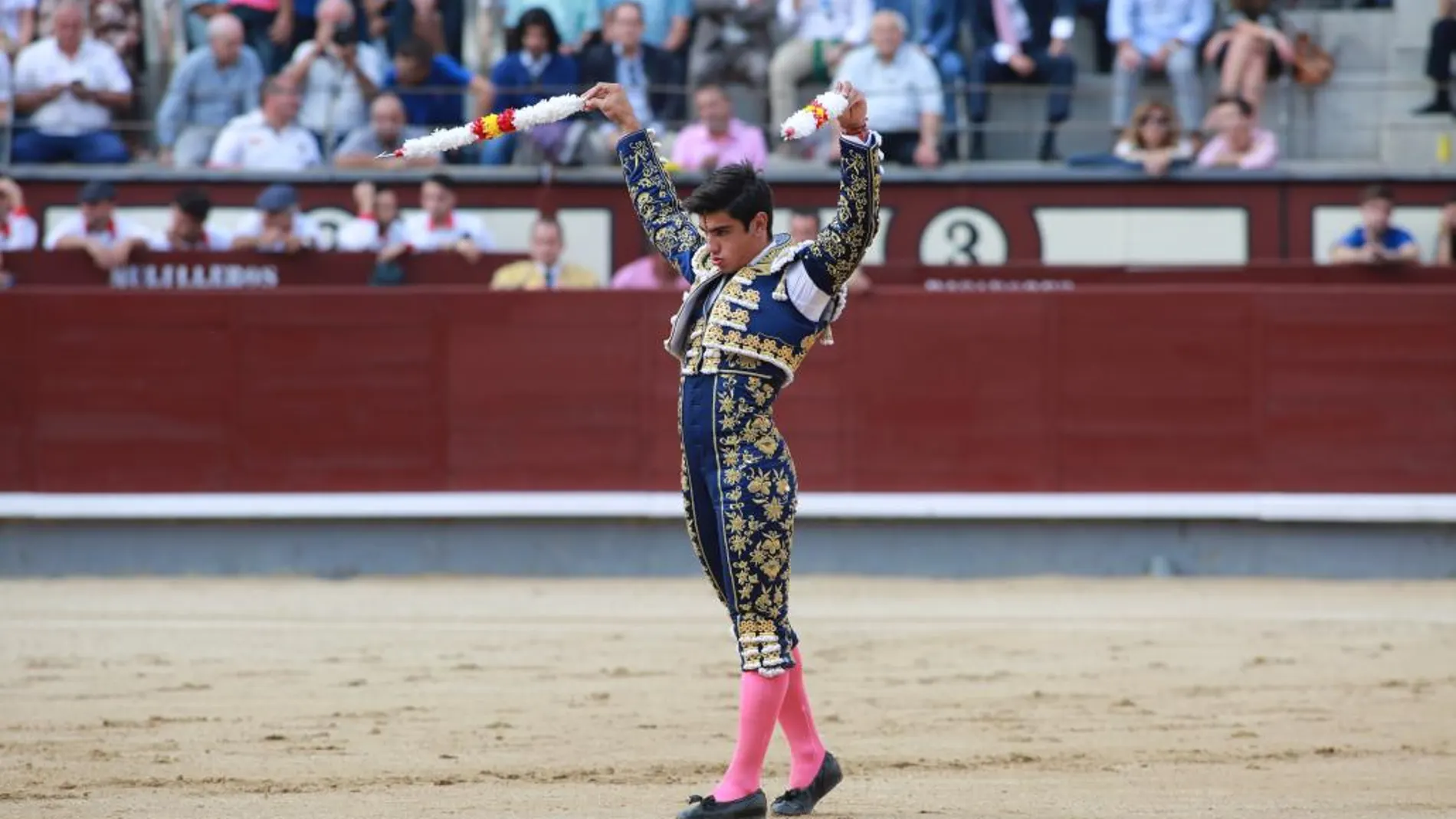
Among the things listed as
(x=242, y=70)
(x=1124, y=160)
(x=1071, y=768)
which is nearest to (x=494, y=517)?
(x=242, y=70)

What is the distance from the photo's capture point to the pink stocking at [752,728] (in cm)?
451

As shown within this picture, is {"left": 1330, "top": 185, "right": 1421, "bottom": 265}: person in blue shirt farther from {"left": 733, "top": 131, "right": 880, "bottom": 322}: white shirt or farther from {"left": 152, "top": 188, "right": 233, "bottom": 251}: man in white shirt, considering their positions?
{"left": 733, "top": 131, "right": 880, "bottom": 322}: white shirt

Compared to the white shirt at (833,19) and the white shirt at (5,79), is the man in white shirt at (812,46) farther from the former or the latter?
the white shirt at (5,79)

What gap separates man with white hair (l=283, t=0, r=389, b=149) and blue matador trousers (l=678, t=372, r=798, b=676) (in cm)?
642

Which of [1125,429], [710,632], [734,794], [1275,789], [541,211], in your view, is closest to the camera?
[734,794]

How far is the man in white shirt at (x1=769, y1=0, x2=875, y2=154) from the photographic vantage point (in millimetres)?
10812

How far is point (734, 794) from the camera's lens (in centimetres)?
452

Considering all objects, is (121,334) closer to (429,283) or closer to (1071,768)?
(429,283)

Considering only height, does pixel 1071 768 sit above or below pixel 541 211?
below

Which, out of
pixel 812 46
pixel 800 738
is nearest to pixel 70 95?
pixel 812 46

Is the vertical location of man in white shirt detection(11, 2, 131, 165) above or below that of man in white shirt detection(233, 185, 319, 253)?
above

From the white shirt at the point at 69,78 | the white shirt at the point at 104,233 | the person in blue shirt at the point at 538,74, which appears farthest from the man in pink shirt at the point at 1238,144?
the white shirt at the point at 69,78

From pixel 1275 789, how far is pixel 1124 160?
6.02 metres

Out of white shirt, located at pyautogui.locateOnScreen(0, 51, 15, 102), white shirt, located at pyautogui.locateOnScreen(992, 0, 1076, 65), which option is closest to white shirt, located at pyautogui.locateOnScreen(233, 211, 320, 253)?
white shirt, located at pyautogui.locateOnScreen(0, 51, 15, 102)
